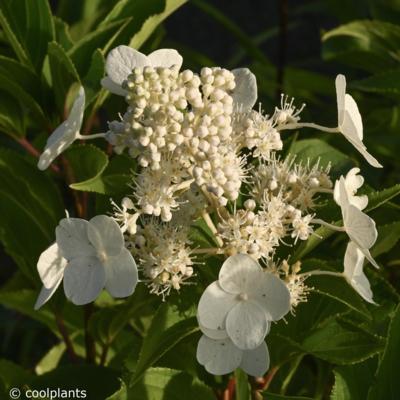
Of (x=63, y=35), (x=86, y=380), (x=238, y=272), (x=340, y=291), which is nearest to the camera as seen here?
(x=238, y=272)

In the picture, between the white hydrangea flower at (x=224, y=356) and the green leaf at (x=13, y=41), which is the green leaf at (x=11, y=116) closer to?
the green leaf at (x=13, y=41)

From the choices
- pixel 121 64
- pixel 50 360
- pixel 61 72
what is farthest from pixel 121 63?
pixel 50 360

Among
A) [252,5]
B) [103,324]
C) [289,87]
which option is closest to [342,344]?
[103,324]

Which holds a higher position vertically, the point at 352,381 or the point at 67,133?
the point at 67,133

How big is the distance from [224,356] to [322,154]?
0.48m

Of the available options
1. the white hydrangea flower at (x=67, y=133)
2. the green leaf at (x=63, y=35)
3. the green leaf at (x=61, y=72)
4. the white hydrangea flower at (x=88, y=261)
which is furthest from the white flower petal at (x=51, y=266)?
the green leaf at (x=63, y=35)

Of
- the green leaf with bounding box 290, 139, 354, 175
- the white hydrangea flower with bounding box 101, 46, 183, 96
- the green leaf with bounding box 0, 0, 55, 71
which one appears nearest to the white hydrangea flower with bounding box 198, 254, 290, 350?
the white hydrangea flower with bounding box 101, 46, 183, 96

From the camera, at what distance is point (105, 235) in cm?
106

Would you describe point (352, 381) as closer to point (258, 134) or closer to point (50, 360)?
point (258, 134)

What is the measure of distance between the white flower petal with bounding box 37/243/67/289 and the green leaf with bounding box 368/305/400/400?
1.41 feet

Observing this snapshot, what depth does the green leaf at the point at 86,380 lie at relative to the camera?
4.73 ft

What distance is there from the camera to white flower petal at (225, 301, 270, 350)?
3.35ft

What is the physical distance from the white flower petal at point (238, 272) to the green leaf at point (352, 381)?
264 millimetres

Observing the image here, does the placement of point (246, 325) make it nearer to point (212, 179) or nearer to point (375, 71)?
point (212, 179)
